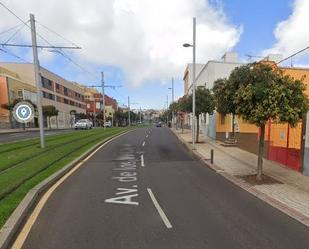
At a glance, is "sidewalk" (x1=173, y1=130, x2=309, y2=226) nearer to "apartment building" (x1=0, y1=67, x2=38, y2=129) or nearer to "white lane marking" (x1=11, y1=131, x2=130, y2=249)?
"white lane marking" (x1=11, y1=131, x2=130, y2=249)

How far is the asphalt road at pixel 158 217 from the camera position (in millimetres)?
6203

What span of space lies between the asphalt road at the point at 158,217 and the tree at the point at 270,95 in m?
2.55

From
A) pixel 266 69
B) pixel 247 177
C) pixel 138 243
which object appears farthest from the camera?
pixel 247 177

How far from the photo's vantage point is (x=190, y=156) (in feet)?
66.2

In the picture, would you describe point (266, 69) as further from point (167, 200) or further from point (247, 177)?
point (167, 200)

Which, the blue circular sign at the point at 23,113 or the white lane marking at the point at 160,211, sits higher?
the blue circular sign at the point at 23,113

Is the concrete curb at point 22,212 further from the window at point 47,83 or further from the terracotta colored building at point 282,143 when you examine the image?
the window at point 47,83

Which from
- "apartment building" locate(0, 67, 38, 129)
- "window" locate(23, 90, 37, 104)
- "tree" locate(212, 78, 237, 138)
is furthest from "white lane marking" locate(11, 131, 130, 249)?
"window" locate(23, 90, 37, 104)

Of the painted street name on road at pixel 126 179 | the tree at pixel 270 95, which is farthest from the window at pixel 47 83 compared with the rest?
the tree at pixel 270 95

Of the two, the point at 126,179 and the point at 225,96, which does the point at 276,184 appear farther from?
the point at 126,179

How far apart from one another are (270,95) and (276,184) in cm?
278

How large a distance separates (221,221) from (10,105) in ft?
189

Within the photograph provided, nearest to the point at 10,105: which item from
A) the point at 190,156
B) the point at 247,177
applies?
the point at 190,156

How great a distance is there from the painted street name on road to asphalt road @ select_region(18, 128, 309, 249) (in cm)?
3
